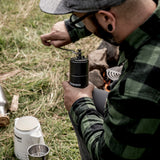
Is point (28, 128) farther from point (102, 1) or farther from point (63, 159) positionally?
point (102, 1)

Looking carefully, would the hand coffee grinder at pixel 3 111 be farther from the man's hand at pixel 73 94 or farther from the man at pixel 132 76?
the man at pixel 132 76

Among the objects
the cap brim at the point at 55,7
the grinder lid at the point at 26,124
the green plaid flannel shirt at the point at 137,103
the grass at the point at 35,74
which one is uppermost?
the cap brim at the point at 55,7

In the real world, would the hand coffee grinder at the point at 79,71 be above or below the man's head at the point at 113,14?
below

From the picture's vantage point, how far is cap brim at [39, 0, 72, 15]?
4.39 feet

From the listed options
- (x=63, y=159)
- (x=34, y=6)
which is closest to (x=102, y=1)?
(x=63, y=159)

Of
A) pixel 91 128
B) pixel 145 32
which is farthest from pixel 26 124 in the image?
pixel 145 32

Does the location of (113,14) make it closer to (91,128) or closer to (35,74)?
(91,128)

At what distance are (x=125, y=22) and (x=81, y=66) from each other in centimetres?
59

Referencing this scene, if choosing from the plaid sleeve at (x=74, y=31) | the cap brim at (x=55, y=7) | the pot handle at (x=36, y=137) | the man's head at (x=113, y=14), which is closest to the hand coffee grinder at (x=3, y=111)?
the pot handle at (x=36, y=137)

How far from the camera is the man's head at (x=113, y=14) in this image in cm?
114

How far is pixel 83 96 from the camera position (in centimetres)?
161

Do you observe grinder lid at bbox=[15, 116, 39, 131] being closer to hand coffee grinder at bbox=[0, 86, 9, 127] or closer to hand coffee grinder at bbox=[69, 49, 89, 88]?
hand coffee grinder at bbox=[0, 86, 9, 127]

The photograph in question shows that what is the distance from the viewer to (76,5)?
4.08 ft

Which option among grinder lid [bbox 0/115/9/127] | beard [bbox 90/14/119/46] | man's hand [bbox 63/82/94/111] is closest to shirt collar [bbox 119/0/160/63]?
beard [bbox 90/14/119/46]
